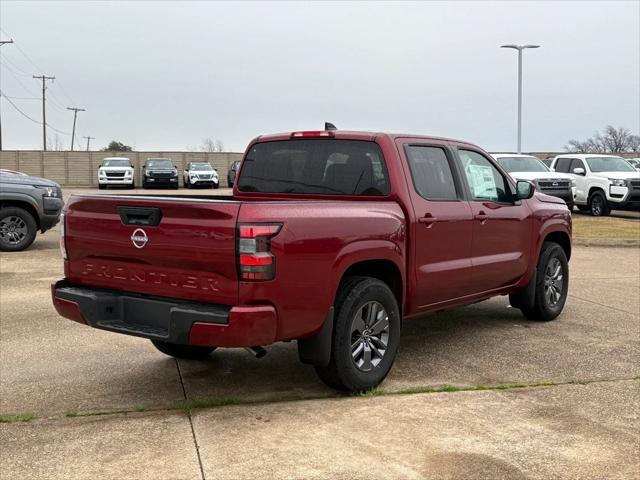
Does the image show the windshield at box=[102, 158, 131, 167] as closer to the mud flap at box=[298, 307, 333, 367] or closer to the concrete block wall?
the concrete block wall

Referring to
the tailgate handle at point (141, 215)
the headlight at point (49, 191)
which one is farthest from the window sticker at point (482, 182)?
the headlight at point (49, 191)

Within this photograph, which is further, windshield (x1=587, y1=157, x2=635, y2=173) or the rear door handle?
windshield (x1=587, y1=157, x2=635, y2=173)

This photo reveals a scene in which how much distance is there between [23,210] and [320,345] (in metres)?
9.77

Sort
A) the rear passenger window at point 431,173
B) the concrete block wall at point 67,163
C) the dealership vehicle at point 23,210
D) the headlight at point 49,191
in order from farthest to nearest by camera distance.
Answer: the concrete block wall at point 67,163 < the headlight at point 49,191 < the dealership vehicle at point 23,210 < the rear passenger window at point 431,173

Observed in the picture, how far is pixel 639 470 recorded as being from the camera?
3838 mm

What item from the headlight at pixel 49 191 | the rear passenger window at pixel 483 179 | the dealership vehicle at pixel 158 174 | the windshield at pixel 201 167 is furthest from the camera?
the windshield at pixel 201 167

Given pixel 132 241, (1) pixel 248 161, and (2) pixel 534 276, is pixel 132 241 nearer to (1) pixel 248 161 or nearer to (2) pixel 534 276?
(1) pixel 248 161

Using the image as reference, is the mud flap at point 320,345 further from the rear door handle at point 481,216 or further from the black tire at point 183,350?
the rear door handle at point 481,216

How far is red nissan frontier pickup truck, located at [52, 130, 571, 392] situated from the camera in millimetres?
4270

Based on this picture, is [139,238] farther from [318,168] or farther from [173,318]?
[318,168]

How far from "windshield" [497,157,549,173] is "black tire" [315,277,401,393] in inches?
632

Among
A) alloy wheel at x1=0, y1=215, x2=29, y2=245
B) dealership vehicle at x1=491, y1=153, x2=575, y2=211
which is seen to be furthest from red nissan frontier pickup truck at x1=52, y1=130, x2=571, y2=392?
dealership vehicle at x1=491, y1=153, x2=575, y2=211

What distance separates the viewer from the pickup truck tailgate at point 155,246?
4254 mm

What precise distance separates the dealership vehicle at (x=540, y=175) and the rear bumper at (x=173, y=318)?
16805mm
